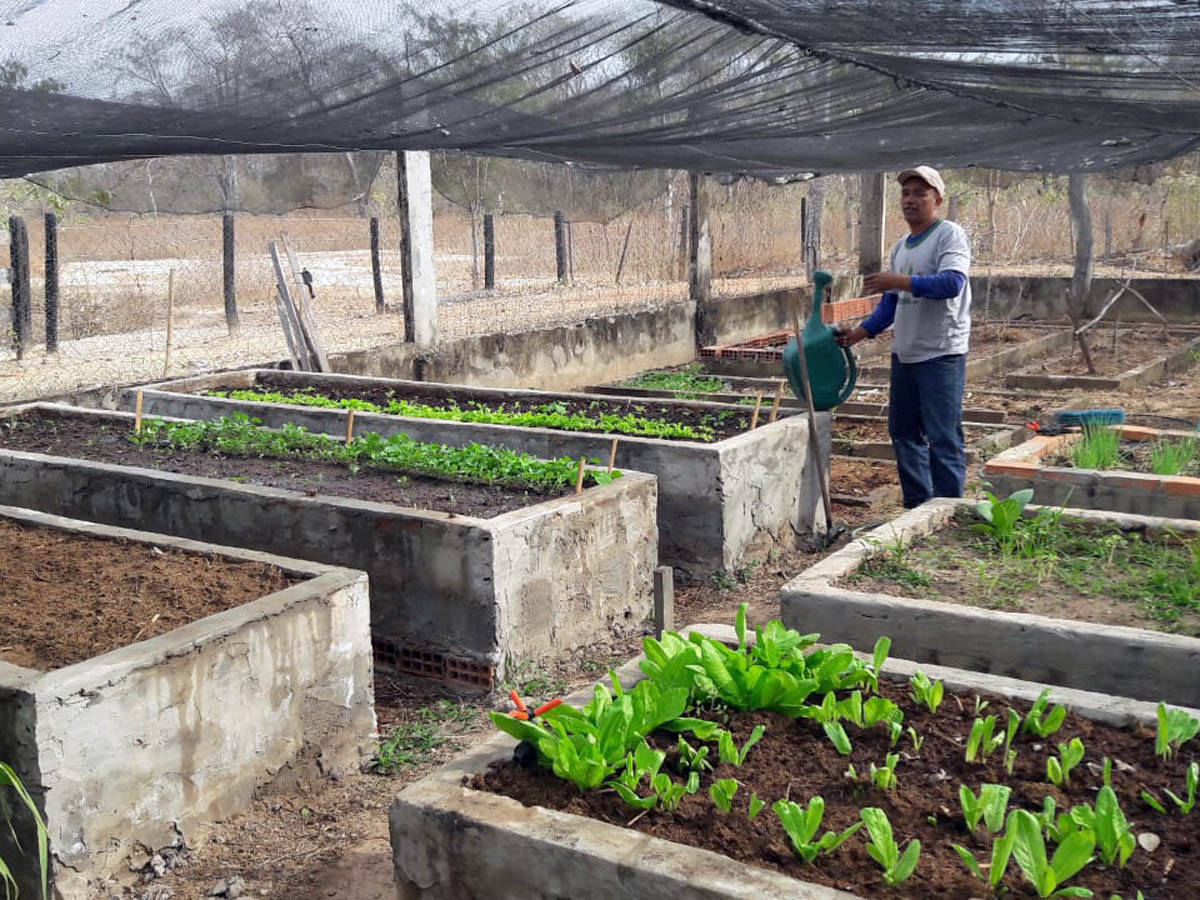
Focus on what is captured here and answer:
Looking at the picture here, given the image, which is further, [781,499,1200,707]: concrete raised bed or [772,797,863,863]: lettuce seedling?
[781,499,1200,707]: concrete raised bed

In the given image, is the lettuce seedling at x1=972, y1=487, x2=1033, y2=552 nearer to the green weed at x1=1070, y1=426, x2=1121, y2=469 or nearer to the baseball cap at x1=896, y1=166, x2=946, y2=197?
the green weed at x1=1070, y1=426, x2=1121, y2=469

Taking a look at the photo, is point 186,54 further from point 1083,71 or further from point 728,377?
point 728,377

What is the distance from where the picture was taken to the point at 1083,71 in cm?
542

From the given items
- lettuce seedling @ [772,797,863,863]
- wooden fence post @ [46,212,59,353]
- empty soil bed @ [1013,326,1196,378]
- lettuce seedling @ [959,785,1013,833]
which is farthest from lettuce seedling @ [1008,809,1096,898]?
wooden fence post @ [46,212,59,353]

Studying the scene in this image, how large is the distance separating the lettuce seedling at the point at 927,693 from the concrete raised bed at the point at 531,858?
35.4 inches

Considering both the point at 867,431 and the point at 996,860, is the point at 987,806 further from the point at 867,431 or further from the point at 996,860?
the point at 867,431

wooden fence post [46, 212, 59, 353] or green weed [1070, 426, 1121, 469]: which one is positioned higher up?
wooden fence post [46, 212, 59, 353]

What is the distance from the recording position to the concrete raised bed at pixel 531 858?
89.0 inches

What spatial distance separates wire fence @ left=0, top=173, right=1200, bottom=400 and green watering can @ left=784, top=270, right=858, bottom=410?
4403mm

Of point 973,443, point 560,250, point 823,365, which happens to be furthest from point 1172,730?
point 560,250

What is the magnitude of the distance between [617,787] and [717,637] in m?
0.93

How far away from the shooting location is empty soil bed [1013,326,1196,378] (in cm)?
1156

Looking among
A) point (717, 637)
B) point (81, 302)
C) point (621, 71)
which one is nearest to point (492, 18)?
point (621, 71)

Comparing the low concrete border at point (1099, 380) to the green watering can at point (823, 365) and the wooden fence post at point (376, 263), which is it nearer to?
the green watering can at point (823, 365)
